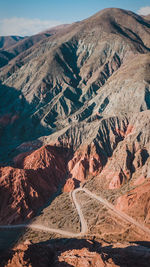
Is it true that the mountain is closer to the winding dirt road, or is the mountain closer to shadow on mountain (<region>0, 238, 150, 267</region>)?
the winding dirt road

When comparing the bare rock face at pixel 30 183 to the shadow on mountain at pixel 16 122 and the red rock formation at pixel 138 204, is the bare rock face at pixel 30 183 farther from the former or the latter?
the red rock formation at pixel 138 204

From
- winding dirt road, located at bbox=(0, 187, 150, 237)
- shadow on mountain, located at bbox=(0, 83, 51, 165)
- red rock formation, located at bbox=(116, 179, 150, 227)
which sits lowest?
winding dirt road, located at bbox=(0, 187, 150, 237)

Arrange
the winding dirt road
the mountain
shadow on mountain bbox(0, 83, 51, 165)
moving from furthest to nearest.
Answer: shadow on mountain bbox(0, 83, 51, 165) → the mountain → the winding dirt road

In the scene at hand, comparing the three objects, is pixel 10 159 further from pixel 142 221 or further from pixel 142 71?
pixel 142 71

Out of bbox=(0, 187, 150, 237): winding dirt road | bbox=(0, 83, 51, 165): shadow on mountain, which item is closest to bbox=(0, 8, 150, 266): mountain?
bbox=(0, 83, 51, 165): shadow on mountain

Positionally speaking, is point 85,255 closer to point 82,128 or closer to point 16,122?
point 82,128

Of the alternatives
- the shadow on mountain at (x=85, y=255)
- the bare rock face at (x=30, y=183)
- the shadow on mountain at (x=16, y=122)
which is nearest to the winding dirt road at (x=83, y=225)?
the bare rock face at (x=30, y=183)

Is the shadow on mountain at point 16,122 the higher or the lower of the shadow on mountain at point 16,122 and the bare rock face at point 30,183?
the higher
